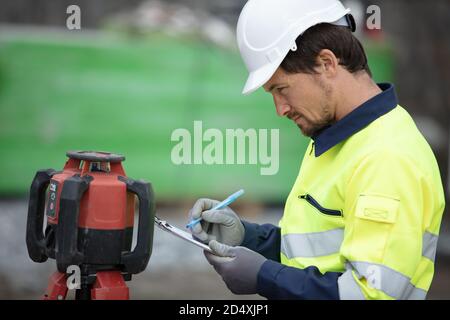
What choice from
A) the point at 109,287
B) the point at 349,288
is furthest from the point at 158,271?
the point at 349,288

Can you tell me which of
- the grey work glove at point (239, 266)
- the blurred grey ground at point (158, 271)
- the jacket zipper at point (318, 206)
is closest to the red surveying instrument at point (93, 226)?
the grey work glove at point (239, 266)

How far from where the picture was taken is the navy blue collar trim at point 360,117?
2.83 meters

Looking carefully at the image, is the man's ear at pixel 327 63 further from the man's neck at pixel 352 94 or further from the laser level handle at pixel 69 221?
the laser level handle at pixel 69 221

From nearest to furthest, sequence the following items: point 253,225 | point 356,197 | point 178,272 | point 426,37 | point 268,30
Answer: point 356,197
point 268,30
point 253,225
point 178,272
point 426,37

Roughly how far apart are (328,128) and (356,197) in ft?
1.09

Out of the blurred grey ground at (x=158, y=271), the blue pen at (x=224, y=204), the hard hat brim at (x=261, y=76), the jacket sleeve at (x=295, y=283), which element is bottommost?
the blurred grey ground at (x=158, y=271)

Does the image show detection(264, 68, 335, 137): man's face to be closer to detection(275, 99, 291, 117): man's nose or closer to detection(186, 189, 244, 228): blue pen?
detection(275, 99, 291, 117): man's nose

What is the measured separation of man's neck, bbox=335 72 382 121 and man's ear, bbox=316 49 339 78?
60 mm

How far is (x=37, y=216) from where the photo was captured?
116 inches

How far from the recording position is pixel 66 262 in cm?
271

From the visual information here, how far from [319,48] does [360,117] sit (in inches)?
10.1

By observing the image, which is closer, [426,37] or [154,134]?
[154,134]
